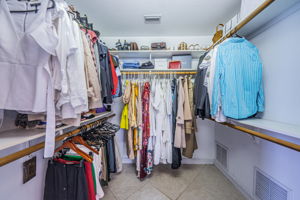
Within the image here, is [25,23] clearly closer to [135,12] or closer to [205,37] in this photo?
[135,12]

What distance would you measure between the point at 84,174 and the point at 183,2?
1974 mm

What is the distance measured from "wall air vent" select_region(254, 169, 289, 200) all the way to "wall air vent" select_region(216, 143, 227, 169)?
57 cm

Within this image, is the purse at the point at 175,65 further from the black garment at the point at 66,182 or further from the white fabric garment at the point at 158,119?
the black garment at the point at 66,182

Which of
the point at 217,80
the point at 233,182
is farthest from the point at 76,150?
the point at 233,182

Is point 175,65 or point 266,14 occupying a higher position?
point 266,14

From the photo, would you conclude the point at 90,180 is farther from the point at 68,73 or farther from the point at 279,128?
the point at 279,128

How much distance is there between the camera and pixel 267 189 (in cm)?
109

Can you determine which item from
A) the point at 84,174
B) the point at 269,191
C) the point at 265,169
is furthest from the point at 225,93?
the point at 84,174

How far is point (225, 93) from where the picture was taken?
96 cm

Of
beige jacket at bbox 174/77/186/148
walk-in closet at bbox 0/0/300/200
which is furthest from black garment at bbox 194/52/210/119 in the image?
beige jacket at bbox 174/77/186/148

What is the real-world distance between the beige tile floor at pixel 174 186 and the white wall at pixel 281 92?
350mm

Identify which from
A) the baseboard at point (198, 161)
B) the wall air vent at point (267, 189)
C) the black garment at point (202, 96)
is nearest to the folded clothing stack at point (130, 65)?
the black garment at point (202, 96)

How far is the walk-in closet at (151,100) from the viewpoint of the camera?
60 cm

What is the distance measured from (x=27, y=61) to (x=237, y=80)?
4.60 ft
